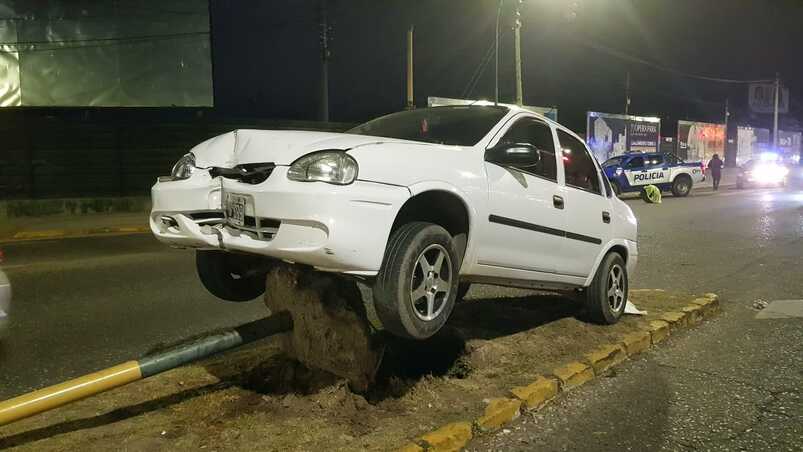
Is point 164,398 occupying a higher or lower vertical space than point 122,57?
lower

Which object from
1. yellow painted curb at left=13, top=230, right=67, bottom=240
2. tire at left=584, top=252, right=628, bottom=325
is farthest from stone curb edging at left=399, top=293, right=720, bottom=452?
yellow painted curb at left=13, top=230, right=67, bottom=240

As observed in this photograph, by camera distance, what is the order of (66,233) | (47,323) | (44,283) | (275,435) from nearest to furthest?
(275,435), (47,323), (44,283), (66,233)

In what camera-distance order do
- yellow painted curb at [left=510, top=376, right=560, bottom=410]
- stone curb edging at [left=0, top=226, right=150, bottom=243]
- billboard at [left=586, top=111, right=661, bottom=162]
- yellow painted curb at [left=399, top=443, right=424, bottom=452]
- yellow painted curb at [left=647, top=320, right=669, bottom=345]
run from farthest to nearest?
billboard at [left=586, top=111, right=661, bottom=162]
stone curb edging at [left=0, top=226, right=150, bottom=243]
yellow painted curb at [left=647, top=320, right=669, bottom=345]
yellow painted curb at [left=510, top=376, right=560, bottom=410]
yellow painted curb at [left=399, top=443, right=424, bottom=452]

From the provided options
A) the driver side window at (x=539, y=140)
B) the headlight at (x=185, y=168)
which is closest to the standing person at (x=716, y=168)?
the driver side window at (x=539, y=140)

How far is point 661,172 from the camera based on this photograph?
2338 cm

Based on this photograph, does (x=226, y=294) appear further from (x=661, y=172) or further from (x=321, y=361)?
(x=661, y=172)

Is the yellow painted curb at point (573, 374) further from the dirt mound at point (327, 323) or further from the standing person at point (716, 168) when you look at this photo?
the standing person at point (716, 168)

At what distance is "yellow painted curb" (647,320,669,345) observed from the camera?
16.2 ft

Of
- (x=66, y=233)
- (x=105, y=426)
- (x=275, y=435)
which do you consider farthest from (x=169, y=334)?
(x=66, y=233)

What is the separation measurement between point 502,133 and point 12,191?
58.2 feet

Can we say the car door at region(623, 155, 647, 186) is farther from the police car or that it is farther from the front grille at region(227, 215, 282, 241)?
the front grille at region(227, 215, 282, 241)

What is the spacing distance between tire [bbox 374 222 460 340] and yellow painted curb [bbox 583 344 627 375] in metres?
1.36

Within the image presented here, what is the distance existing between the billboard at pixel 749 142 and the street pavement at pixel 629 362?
137 ft

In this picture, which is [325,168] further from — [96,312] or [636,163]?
[636,163]
